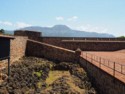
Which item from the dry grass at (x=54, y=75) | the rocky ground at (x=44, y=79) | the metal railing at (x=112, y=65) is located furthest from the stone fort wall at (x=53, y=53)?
the dry grass at (x=54, y=75)

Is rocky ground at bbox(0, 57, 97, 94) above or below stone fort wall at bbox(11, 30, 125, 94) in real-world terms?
below

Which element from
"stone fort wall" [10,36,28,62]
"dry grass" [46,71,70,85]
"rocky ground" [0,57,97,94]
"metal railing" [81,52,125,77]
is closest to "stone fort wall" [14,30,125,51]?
"stone fort wall" [10,36,28,62]

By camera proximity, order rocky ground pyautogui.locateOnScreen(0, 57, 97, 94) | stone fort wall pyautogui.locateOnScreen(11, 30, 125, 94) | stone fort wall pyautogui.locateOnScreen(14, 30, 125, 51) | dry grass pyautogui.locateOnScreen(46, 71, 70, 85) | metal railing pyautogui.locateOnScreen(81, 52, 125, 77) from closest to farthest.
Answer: metal railing pyautogui.locateOnScreen(81, 52, 125, 77) → rocky ground pyautogui.locateOnScreen(0, 57, 97, 94) → stone fort wall pyautogui.locateOnScreen(11, 30, 125, 94) → dry grass pyautogui.locateOnScreen(46, 71, 70, 85) → stone fort wall pyautogui.locateOnScreen(14, 30, 125, 51)

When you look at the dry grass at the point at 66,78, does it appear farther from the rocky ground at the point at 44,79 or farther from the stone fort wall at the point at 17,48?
the stone fort wall at the point at 17,48

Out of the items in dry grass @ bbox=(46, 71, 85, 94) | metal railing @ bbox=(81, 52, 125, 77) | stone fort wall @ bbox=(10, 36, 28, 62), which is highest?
stone fort wall @ bbox=(10, 36, 28, 62)

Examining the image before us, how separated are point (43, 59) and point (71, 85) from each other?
32.5ft

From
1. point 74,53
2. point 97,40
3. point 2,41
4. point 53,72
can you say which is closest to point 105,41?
point 97,40

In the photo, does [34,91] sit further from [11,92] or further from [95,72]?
[95,72]

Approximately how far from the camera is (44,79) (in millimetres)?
23531

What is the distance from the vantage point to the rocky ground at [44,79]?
63.5ft

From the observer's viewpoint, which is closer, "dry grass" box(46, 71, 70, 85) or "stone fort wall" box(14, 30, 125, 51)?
"dry grass" box(46, 71, 70, 85)

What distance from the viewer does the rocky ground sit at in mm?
19359

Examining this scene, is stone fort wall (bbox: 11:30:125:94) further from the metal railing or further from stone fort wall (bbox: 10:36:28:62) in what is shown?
the metal railing

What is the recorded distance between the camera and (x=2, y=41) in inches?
847
